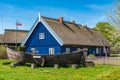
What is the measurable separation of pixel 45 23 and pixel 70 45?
5.28m

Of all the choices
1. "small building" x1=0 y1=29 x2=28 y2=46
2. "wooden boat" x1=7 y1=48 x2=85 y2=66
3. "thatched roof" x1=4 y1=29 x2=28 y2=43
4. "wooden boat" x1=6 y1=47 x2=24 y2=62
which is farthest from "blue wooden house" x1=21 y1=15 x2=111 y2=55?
"thatched roof" x1=4 y1=29 x2=28 y2=43

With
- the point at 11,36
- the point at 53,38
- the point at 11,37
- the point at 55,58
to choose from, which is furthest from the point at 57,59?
the point at 11,36

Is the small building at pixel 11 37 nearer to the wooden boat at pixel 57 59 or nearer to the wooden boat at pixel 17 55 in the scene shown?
the wooden boat at pixel 17 55

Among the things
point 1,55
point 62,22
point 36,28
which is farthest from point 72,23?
point 1,55

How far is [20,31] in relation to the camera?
227 feet

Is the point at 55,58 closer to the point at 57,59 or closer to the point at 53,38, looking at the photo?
the point at 57,59

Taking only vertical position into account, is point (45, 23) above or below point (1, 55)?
above

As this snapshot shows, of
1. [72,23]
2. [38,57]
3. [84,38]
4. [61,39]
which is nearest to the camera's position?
[38,57]

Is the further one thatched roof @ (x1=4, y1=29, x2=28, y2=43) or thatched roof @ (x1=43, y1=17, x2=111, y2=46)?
thatched roof @ (x1=4, y1=29, x2=28, y2=43)

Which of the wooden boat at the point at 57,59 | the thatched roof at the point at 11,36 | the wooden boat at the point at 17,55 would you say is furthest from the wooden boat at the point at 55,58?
the thatched roof at the point at 11,36

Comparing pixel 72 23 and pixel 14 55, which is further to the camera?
pixel 72 23

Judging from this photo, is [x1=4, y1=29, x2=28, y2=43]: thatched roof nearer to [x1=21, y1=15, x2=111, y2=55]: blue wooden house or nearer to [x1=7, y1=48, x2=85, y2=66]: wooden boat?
[x1=21, y1=15, x2=111, y2=55]: blue wooden house

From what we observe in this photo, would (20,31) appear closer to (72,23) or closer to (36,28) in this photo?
(72,23)

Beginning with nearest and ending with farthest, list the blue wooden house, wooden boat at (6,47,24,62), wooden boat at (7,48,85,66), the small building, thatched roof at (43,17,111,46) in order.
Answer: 1. wooden boat at (7,48,85,66)
2. wooden boat at (6,47,24,62)
3. the blue wooden house
4. thatched roof at (43,17,111,46)
5. the small building
